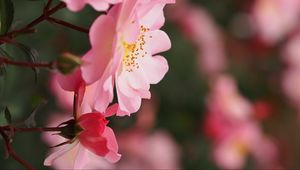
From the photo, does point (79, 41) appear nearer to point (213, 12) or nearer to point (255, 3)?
point (213, 12)

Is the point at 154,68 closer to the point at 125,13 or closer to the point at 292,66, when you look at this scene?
the point at 125,13

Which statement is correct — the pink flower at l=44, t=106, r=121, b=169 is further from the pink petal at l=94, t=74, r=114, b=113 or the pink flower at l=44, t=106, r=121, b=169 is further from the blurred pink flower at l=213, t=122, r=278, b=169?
the blurred pink flower at l=213, t=122, r=278, b=169

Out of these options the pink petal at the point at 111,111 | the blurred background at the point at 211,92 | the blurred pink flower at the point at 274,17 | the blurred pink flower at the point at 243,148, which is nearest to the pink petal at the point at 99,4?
the pink petal at the point at 111,111

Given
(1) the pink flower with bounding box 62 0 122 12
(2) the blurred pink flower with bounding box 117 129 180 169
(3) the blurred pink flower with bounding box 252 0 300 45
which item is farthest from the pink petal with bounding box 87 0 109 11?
(3) the blurred pink flower with bounding box 252 0 300 45

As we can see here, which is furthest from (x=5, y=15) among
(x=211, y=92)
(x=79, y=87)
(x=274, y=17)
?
(x=274, y=17)

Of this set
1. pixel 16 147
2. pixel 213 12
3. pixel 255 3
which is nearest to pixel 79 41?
pixel 16 147
